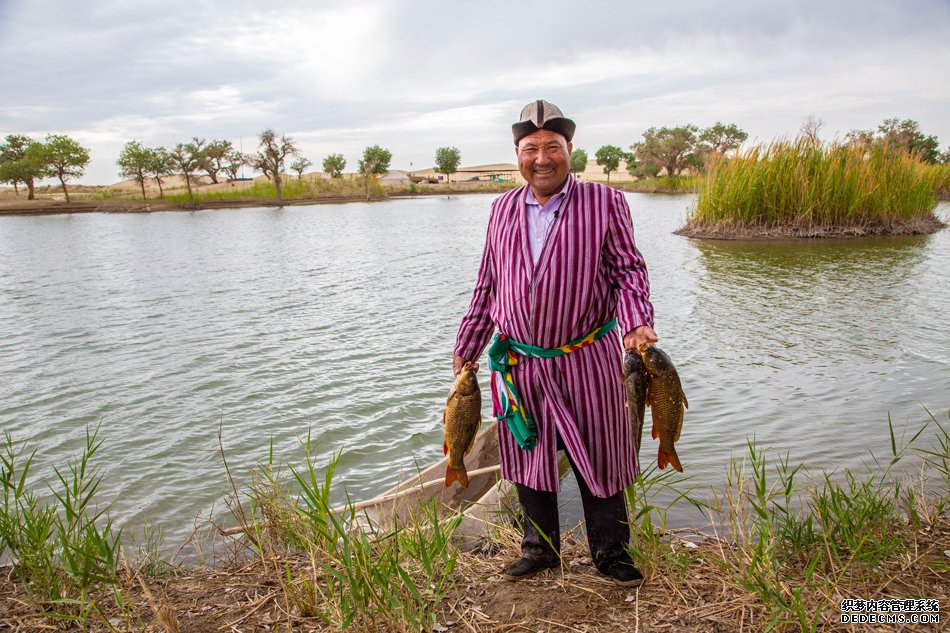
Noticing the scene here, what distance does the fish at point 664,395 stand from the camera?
7.27 ft

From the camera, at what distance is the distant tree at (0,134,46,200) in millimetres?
54344

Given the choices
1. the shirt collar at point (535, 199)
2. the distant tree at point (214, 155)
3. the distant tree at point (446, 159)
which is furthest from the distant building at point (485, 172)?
the shirt collar at point (535, 199)

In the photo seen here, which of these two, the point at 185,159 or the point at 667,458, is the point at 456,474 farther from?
the point at 185,159

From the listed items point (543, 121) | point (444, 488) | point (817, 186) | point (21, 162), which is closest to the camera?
point (543, 121)

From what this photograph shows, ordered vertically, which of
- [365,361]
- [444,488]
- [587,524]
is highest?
[587,524]

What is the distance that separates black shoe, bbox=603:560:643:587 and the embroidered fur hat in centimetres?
170

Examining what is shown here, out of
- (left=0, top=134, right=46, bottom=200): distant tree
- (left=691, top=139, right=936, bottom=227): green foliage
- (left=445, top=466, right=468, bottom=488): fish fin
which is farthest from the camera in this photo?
(left=0, top=134, right=46, bottom=200): distant tree

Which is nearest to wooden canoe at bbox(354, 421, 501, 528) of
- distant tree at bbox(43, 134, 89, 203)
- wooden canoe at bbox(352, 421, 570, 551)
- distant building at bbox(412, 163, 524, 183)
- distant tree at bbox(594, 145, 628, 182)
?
wooden canoe at bbox(352, 421, 570, 551)

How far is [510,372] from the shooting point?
258cm

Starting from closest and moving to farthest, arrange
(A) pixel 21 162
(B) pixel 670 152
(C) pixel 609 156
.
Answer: (A) pixel 21 162 → (B) pixel 670 152 → (C) pixel 609 156

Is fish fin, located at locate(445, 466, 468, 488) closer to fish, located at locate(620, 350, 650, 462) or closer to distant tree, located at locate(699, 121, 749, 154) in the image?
fish, located at locate(620, 350, 650, 462)

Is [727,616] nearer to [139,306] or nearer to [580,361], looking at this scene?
[580,361]

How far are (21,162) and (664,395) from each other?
65956mm

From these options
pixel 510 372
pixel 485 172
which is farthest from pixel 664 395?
pixel 485 172
